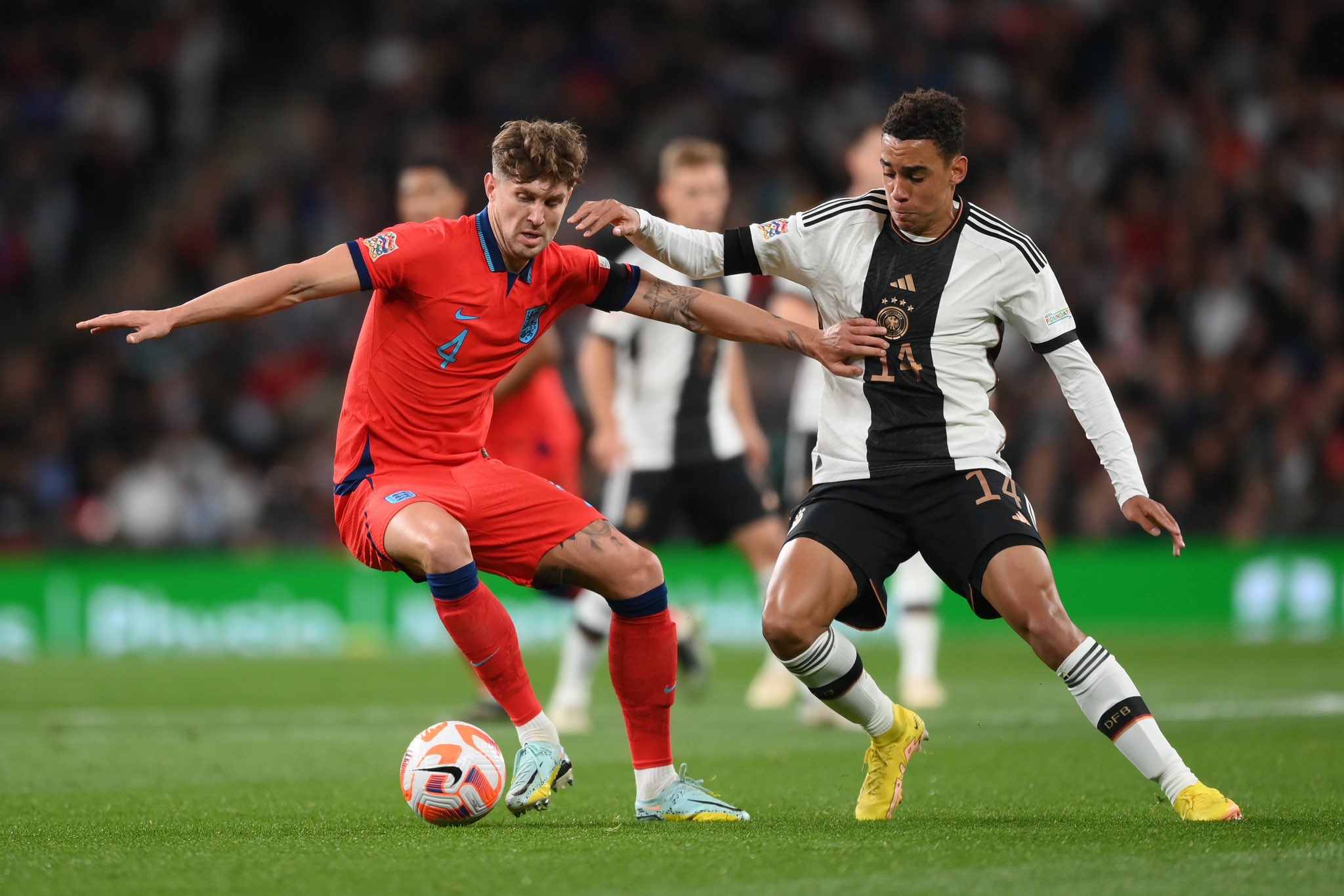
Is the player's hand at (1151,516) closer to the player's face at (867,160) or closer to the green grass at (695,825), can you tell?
the green grass at (695,825)

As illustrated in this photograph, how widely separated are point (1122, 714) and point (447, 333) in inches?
95.5

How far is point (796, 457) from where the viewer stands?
30.4ft

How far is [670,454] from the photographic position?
8.83 meters

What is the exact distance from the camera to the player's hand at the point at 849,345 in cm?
520

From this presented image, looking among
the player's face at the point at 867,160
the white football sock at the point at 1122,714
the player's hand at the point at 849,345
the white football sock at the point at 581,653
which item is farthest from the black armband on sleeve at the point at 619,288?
the white football sock at the point at 581,653

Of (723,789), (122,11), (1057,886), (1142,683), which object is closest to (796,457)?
(1142,683)

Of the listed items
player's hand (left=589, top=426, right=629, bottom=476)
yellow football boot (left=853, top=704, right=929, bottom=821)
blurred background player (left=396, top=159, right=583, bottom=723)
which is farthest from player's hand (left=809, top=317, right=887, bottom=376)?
player's hand (left=589, top=426, right=629, bottom=476)

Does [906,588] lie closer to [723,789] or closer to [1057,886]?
[723,789]

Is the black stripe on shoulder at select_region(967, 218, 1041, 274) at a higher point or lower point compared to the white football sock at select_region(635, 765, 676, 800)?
higher

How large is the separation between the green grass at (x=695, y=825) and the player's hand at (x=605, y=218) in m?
1.85

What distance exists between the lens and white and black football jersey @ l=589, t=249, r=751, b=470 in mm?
8812

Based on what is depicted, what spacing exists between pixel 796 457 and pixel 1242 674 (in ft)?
12.5

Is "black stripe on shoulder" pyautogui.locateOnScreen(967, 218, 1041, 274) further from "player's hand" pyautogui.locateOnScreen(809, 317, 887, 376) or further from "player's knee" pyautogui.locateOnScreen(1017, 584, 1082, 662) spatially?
"player's knee" pyautogui.locateOnScreen(1017, 584, 1082, 662)

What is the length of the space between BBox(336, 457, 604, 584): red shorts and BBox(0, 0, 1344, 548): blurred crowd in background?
10.0m
